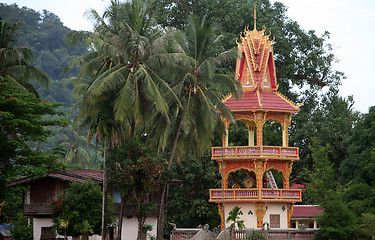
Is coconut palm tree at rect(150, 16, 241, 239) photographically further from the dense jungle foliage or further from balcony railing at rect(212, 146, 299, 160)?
balcony railing at rect(212, 146, 299, 160)

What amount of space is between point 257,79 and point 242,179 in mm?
7729

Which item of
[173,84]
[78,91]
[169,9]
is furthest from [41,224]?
[169,9]

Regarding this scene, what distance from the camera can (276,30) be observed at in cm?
5394

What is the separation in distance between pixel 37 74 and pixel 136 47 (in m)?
9.48

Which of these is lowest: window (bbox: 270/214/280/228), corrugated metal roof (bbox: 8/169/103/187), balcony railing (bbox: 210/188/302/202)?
window (bbox: 270/214/280/228)

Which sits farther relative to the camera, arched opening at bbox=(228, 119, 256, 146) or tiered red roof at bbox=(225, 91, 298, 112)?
arched opening at bbox=(228, 119, 256, 146)

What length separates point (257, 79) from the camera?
45.3 meters

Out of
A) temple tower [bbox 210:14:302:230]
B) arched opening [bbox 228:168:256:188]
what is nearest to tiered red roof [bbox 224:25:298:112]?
temple tower [bbox 210:14:302:230]

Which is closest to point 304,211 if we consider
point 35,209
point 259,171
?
point 259,171

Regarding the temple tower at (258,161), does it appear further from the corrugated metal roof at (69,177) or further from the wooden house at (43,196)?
the wooden house at (43,196)

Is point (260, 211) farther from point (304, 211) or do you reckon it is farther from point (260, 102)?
point (260, 102)

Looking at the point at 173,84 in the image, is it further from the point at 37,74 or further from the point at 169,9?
the point at 169,9

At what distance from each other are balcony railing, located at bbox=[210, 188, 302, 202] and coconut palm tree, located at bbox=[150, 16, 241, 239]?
4433 millimetres

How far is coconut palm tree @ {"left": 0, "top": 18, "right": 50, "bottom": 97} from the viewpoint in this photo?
4028 cm
